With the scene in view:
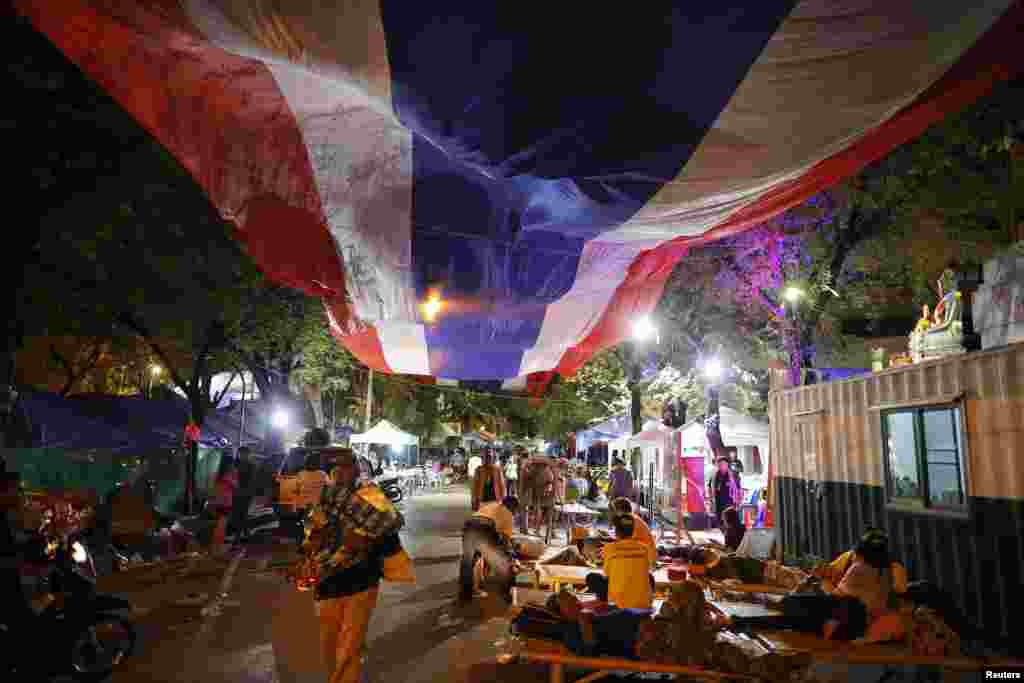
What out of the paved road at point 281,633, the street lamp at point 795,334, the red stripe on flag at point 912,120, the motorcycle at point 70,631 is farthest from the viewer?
the street lamp at point 795,334

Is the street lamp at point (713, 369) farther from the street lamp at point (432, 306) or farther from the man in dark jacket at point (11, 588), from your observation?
the man in dark jacket at point (11, 588)

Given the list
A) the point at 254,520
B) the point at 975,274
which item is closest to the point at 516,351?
the point at 975,274

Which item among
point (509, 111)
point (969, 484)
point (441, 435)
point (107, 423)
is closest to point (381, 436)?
point (107, 423)

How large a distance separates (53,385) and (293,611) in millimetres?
30942

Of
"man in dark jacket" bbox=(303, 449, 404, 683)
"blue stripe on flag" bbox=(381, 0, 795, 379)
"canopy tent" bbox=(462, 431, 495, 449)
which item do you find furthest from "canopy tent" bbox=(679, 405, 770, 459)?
"canopy tent" bbox=(462, 431, 495, 449)

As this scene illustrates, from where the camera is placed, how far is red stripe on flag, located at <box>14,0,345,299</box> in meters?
3.27

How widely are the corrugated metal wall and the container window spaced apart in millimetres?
173

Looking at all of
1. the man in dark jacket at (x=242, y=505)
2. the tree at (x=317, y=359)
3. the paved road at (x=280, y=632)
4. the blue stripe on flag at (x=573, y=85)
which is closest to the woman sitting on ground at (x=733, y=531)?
the paved road at (x=280, y=632)

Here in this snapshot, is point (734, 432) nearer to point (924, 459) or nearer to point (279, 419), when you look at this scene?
point (924, 459)

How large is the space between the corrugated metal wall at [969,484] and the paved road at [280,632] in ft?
15.7

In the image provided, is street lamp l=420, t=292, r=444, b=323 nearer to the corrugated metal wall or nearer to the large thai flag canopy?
the large thai flag canopy

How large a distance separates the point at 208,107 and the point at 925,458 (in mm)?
8527

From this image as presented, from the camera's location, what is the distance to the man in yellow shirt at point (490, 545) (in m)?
9.29

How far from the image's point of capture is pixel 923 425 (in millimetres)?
8086
